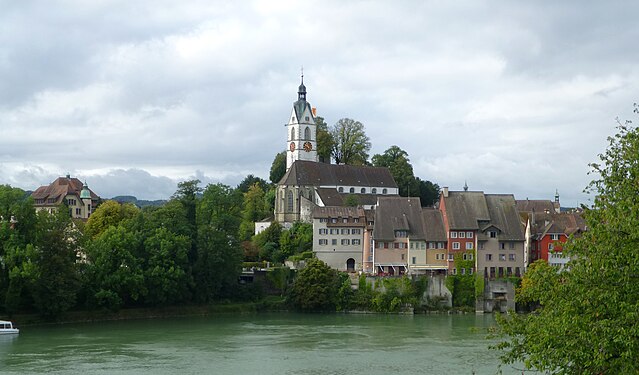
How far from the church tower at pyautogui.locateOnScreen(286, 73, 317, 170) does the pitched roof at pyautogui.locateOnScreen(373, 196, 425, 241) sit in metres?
36.2

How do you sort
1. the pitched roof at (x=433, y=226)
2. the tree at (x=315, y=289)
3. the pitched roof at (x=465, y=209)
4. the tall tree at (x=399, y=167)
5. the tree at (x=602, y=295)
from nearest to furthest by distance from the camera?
the tree at (x=602, y=295) → the tree at (x=315, y=289) → the pitched roof at (x=465, y=209) → the pitched roof at (x=433, y=226) → the tall tree at (x=399, y=167)

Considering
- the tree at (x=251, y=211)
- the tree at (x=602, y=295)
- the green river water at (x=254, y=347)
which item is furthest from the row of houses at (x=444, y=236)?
the tree at (x=602, y=295)

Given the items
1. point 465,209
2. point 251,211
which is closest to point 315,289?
point 465,209

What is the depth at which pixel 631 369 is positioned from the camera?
61.4 feet

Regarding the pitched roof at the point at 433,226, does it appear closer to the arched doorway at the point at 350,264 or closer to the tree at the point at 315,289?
the arched doorway at the point at 350,264

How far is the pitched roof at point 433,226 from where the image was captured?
80.3 meters

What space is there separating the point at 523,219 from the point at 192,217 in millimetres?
32854

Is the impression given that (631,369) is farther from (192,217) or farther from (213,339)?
(192,217)

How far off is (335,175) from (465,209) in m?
29.7

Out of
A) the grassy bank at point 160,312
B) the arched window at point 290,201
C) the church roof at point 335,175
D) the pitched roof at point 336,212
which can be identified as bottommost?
the grassy bank at point 160,312

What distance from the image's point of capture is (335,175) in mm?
107562

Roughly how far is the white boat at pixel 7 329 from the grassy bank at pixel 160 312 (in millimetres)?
2783

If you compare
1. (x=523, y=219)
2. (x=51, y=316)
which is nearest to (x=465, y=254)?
(x=523, y=219)

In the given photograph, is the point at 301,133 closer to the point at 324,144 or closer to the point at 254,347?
the point at 324,144
